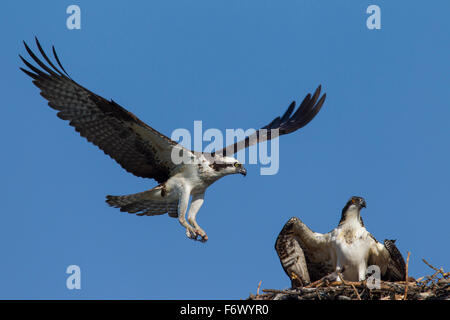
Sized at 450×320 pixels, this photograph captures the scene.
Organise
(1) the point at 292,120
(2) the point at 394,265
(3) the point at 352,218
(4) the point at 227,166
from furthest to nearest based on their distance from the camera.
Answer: (1) the point at 292,120 < (4) the point at 227,166 < (3) the point at 352,218 < (2) the point at 394,265

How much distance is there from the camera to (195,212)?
43.7 ft

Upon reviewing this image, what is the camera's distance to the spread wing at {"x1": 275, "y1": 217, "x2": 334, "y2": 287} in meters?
12.5

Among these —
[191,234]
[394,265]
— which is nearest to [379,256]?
[394,265]

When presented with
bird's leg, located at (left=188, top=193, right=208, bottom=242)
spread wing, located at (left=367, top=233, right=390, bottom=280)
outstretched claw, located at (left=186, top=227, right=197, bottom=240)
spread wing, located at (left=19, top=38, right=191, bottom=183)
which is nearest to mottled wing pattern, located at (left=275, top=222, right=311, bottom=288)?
spread wing, located at (left=367, top=233, right=390, bottom=280)

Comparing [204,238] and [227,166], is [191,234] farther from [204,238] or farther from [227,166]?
[227,166]

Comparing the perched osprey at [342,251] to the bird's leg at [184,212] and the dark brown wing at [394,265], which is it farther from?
the bird's leg at [184,212]

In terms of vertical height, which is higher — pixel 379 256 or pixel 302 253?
pixel 302 253

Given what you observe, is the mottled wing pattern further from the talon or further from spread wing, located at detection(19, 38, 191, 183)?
spread wing, located at detection(19, 38, 191, 183)

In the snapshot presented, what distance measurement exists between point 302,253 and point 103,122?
4009 millimetres

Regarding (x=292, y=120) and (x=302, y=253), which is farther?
(x=292, y=120)

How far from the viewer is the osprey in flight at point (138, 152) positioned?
12938 millimetres

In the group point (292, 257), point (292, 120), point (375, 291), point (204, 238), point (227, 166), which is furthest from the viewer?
point (292, 120)
